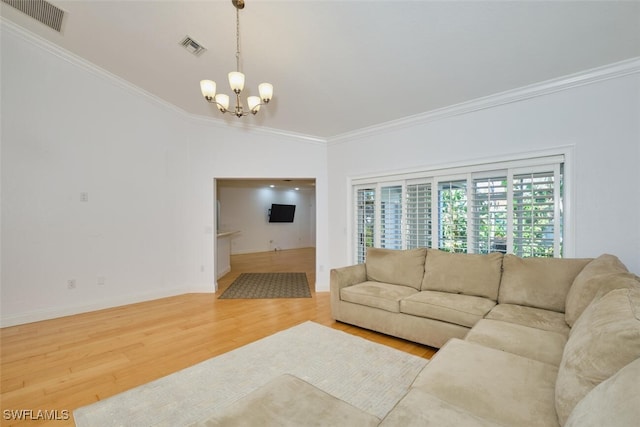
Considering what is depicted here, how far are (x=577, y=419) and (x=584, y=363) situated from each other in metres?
0.34

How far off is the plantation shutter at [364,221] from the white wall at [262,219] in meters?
6.09

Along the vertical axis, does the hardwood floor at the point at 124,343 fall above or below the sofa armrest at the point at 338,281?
below

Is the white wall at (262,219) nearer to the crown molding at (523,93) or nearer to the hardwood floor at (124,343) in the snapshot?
the hardwood floor at (124,343)

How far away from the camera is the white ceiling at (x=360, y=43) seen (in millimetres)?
2193

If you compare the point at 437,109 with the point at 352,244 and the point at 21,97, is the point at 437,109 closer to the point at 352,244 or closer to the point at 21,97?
the point at 352,244

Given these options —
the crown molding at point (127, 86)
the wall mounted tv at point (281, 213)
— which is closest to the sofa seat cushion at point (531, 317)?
the crown molding at point (127, 86)

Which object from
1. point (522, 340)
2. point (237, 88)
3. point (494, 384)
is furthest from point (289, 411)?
point (237, 88)

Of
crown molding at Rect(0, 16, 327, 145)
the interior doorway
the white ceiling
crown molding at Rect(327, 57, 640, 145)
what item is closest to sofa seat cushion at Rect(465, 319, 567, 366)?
the white ceiling

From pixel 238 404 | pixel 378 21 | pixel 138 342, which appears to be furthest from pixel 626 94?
pixel 138 342

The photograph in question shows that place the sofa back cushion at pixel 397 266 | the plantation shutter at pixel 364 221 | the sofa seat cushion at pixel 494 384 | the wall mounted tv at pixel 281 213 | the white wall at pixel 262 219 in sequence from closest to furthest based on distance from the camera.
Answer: the sofa seat cushion at pixel 494 384 < the sofa back cushion at pixel 397 266 < the plantation shutter at pixel 364 221 < the white wall at pixel 262 219 < the wall mounted tv at pixel 281 213

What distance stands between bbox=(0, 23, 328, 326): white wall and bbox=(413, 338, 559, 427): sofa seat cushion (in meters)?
3.62

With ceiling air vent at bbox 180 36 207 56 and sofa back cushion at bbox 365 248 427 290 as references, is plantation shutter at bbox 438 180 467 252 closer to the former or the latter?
sofa back cushion at bbox 365 248 427 290

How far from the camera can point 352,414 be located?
1133mm

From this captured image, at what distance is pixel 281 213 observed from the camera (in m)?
11.0
